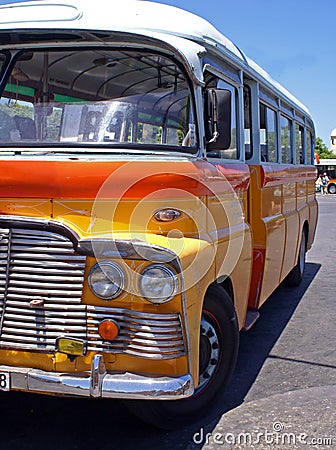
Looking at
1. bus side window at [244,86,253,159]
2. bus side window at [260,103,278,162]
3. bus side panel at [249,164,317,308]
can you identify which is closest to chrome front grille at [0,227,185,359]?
bus side panel at [249,164,317,308]

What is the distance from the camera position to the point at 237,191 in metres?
5.09

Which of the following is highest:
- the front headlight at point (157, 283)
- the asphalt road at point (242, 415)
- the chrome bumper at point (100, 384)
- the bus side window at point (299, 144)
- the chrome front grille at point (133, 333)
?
the bus side window at point (299, 144)

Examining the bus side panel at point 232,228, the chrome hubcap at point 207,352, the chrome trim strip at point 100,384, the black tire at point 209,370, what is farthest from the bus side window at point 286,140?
the chrome trim strip at point 100,384

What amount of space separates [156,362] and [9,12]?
264 cm

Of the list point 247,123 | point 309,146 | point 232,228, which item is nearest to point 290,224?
point 247,123

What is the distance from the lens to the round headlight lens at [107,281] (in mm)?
3555

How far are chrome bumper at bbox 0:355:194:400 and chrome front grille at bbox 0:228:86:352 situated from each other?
176 millimetres

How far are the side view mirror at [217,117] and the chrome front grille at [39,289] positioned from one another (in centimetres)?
134

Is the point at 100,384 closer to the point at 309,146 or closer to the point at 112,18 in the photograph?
the point at 112,18

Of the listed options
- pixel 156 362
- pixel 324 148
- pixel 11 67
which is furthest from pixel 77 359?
pixel 324 148

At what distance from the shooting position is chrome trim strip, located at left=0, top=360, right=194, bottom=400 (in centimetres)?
348

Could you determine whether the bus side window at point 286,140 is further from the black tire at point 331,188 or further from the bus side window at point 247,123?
the black tire at point 331,188

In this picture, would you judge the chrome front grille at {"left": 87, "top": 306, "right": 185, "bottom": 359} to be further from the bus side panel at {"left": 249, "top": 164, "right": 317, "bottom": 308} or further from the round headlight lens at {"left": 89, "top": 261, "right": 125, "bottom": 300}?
the bus side panel at {"left": 249, "top": 164, "right": 317, "bottom": 308}

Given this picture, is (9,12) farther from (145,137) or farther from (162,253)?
(162,253)
